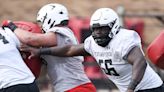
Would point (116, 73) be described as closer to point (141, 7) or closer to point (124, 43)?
point (124, 43)

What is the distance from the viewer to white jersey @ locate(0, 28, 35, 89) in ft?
25.1

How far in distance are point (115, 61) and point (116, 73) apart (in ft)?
0.45

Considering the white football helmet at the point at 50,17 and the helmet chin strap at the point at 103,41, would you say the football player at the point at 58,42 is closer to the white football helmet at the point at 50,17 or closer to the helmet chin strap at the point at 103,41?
A: the white football helmet at the point at 50,17

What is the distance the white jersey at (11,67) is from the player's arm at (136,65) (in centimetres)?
98

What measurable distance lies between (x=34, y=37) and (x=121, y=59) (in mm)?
887

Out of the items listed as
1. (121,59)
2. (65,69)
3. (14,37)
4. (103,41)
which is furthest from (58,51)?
(121,59)

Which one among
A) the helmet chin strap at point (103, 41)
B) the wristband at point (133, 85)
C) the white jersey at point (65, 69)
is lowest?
the white jersey at point (65, 69)

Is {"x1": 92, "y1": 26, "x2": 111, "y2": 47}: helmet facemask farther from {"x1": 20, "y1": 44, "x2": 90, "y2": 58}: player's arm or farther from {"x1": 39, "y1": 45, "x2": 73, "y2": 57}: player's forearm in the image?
{"x1": 39, "y1": 45, "x2": 73, "y2": 57}: player's forearm

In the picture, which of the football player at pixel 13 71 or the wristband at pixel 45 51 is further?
the wristband at pixel 45 51

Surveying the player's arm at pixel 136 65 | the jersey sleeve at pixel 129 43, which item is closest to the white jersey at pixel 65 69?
the jersey sleeve at pixel 129 43

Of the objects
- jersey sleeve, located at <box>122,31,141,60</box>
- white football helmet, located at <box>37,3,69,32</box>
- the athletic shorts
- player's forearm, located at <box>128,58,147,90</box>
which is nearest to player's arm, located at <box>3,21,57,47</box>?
white football helmet, located at <box>37,3,69,32</box>

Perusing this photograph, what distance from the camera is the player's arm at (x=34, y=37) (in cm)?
789

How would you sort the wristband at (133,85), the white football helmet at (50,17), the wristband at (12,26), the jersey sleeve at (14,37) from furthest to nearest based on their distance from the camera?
the white football helmet at (50,17) → the wristband at (12,26) → the jersey sleeve at (14,37) → the wristband at (133,85)

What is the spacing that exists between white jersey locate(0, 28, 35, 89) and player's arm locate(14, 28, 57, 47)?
16cm
